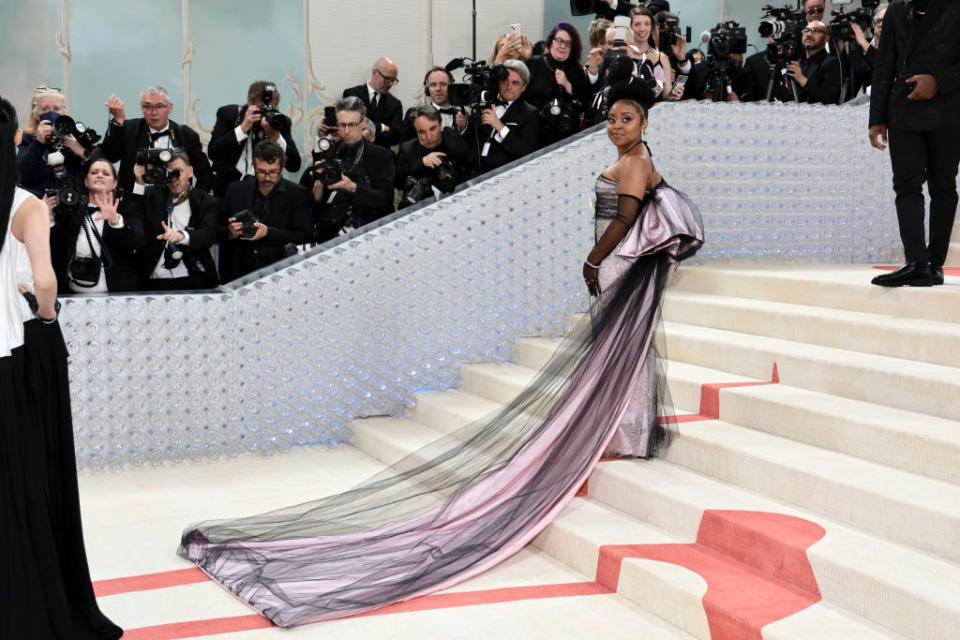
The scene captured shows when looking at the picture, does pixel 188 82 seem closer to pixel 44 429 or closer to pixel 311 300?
pixel 311 300

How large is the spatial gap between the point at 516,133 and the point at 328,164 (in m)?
1.15

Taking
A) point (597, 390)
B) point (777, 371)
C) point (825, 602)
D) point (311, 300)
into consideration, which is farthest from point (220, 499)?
point (825, 602)

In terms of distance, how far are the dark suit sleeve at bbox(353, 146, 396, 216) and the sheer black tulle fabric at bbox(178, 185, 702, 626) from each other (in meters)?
2.29

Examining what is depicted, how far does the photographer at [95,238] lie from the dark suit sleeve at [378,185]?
128 centimetres

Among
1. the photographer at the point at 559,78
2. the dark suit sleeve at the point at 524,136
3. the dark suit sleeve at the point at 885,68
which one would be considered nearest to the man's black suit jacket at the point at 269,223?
the dark suit sleeve at the point at 524,136

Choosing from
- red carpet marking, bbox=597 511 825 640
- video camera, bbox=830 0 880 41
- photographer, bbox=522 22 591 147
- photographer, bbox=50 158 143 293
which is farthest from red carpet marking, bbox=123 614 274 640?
video camera, bbox=830 0 880 41

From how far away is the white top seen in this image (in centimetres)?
287

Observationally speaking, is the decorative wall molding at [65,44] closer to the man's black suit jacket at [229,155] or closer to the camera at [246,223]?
the man's black suit jacket at [229,155]

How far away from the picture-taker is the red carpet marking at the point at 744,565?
3.09 metres

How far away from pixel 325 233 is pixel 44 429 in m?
3.52

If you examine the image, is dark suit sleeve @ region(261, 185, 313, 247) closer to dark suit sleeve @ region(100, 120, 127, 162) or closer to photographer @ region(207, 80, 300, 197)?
photographer @ region(207, 80, 300, 197)

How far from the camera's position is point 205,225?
5848 millimetres

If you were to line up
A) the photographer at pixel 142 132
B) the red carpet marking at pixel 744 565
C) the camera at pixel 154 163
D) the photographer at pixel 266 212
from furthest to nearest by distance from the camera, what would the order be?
1. the photographer at pixel 142 132
2. the photographer at pixel 266 212
3. the camera at pixel 154 163
4. the red carpet marking at pixel 744 565

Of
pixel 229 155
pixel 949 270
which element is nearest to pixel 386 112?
pixel 229 155
